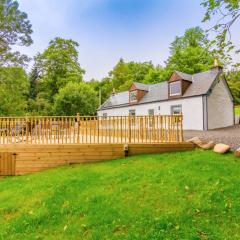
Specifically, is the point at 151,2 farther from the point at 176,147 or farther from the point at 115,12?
the point at 176,147

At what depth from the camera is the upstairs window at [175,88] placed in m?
17.4

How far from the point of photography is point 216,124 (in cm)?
1659

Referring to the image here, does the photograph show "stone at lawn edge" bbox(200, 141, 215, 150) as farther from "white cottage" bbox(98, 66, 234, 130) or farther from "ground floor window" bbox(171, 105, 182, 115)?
"ground floor window" bbox(171, 105, 182, 115)

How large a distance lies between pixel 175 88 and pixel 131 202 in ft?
49.0

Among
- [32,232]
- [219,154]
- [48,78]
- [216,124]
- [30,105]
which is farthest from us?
[48,78]

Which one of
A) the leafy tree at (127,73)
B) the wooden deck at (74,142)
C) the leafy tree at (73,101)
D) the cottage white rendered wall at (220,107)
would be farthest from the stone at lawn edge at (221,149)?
the leafy tree at (127,73)

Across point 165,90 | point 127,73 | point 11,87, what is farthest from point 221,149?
point 127,73

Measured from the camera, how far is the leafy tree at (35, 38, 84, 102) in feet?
110

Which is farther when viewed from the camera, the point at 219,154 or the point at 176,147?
the point at 176,147

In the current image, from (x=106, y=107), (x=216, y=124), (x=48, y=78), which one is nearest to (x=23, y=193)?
(x=216, y=124)

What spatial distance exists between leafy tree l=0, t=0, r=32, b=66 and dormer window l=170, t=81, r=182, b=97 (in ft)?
40.7

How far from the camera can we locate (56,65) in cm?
3381

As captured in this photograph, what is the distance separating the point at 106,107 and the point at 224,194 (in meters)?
21.3

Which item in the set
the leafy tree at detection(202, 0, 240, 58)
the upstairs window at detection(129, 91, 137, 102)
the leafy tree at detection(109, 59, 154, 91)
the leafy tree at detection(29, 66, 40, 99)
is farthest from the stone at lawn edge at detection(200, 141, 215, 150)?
the leafy tree at detection(29, 66, 40, 99)
